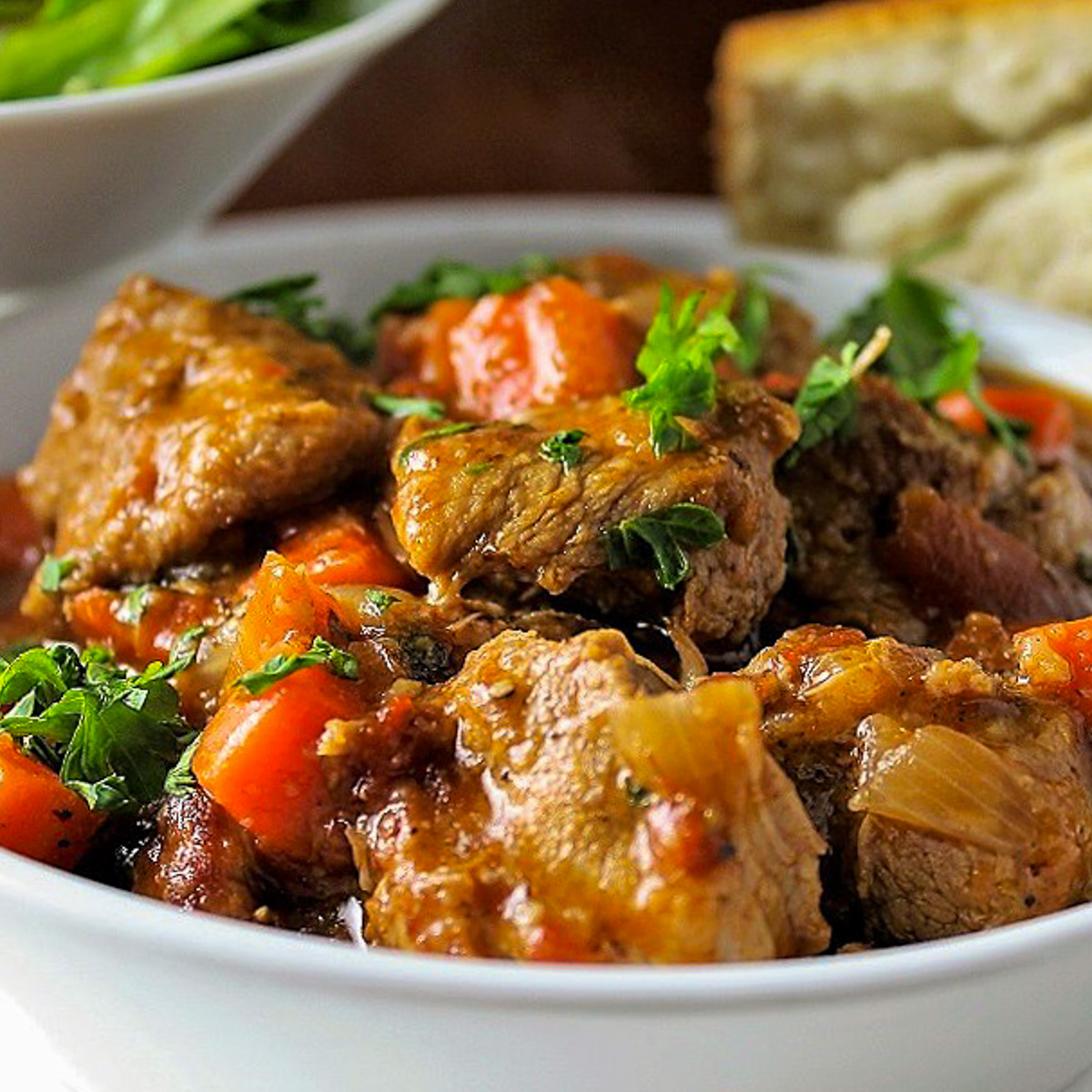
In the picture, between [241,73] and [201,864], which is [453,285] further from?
[201,864]

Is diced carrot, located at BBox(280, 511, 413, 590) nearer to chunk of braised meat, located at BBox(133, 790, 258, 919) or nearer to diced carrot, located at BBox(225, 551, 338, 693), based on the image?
diced carrot, located at BBox(225, 551, 338, 693)

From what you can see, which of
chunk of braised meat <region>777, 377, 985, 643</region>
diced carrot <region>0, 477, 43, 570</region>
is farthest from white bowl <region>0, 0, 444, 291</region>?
chunk of braised meat <region>777, 377, 985, 643</region>

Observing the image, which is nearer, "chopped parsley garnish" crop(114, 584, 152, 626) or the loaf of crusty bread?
"chopped parsley garnish" crop(114, 584, 152, 626)

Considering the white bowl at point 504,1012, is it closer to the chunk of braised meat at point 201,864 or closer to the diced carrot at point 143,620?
the chunk of braised meat at point 201,864

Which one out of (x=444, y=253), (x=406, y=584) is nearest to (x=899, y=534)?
(x=406, y=584)

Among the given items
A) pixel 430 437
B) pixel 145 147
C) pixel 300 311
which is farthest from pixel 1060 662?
pixel 145 147

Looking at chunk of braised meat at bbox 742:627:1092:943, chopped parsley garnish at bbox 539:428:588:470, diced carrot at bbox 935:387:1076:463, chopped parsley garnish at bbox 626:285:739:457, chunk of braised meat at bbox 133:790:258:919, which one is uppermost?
chopped parsley garnish at bbox 539:428:588:470

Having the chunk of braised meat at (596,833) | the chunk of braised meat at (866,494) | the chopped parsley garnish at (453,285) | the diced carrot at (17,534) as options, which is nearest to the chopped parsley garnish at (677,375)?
the chunk of braised meat at (866,494)
